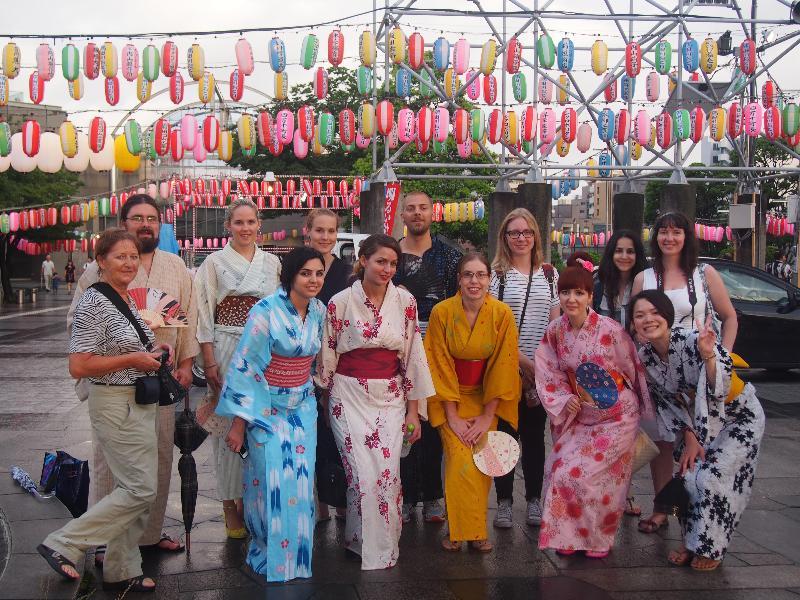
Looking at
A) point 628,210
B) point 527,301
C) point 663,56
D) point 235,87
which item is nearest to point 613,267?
point 527,301

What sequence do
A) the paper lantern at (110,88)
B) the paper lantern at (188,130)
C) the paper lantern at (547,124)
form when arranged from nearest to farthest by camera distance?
the paper lantern at (110,88)
the paper lantern at (188,130)
the paper lantern at (547,124)

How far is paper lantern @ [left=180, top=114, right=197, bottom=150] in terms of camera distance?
16.0 metres

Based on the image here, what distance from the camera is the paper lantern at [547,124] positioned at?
1711 cm

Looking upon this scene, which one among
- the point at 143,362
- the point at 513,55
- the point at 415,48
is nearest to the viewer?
the point at 143,362

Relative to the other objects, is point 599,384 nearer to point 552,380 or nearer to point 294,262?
point 552,380

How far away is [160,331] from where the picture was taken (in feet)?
14.8

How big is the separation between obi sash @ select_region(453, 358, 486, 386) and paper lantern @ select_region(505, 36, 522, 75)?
13.3m

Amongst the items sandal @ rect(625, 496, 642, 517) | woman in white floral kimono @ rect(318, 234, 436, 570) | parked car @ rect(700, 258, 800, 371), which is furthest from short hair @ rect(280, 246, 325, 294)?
parked car @ rect(700, 258, 800, 371)

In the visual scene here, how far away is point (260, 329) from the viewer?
423cm

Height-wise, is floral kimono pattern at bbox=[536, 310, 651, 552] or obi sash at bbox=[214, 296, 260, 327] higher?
obi sash at bbox=[214, 296, 260, 327]

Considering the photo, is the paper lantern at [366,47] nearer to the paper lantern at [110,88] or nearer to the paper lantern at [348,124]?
the paper lantern at [348,124]

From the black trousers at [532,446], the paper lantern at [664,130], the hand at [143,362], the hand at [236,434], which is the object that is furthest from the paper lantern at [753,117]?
the hand at [143,362]

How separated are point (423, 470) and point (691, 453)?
151cm

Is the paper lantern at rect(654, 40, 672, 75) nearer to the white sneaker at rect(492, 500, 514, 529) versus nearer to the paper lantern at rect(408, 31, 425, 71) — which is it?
the paper lantern at rect(408, 31, 425, 71)
